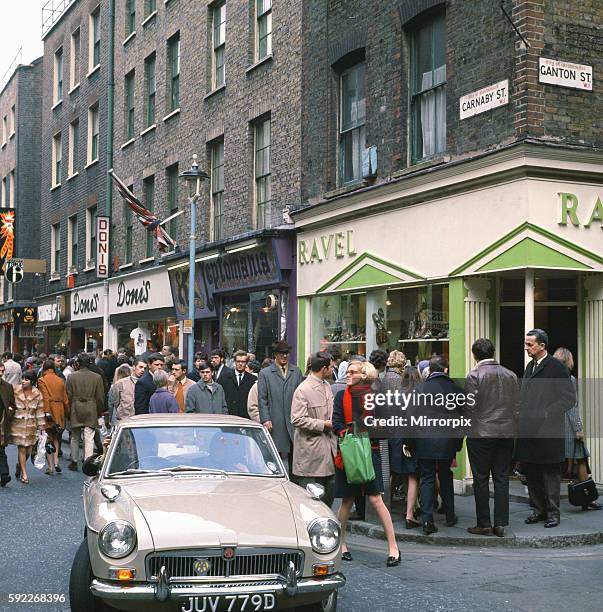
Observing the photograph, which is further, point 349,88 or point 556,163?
point 349,88

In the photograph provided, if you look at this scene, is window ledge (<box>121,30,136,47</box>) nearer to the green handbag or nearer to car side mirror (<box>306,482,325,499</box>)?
the green handbag

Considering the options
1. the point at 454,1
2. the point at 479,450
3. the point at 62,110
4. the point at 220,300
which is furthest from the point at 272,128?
the point at 62,110

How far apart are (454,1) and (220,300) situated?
10376 mm

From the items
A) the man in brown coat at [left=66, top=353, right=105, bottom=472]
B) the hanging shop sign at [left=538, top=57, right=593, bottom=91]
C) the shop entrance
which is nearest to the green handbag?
the shop entrance

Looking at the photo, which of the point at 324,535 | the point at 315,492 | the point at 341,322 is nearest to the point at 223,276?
the point at 341,322

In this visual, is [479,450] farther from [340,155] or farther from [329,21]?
[329,21]

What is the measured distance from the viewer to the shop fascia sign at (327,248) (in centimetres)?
1545

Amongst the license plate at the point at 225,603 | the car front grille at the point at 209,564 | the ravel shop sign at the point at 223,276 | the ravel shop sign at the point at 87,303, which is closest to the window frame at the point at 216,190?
the ravel shop sign at the point at 223,276

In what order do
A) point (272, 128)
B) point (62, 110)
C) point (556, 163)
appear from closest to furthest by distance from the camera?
point (556, 163) < point (272, 128) < point (62, 110)

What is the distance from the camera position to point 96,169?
2977cm

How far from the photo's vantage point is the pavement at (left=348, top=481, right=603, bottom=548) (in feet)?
29.3

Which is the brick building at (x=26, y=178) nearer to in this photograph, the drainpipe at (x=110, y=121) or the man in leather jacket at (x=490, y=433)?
the drainpipe at (x=110, y=121)

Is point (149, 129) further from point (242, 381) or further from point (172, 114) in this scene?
point (242, 381)

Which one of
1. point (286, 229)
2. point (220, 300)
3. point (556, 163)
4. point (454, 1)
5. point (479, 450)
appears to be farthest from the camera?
point (220, 300)
